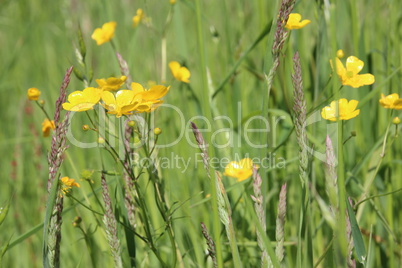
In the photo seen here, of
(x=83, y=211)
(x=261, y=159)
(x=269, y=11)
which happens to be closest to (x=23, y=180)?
(x=83, y=211)

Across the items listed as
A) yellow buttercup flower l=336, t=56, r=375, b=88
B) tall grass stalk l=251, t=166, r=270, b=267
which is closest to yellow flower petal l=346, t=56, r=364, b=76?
yellow buttercup flower l=336, t=56, r=375, b=88

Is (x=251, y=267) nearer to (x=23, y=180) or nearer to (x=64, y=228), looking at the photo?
(x=64, y=228)

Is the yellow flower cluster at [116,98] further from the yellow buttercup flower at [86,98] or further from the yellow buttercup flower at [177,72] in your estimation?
the yellow buttercup flower at [177,72]

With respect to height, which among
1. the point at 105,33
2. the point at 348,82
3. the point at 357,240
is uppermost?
the point at 105,33

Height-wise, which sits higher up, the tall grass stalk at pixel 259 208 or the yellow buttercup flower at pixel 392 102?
the yellow buttercup flower at pixel 392 102

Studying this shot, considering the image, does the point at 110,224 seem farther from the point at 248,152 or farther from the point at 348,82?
the point at 248,152

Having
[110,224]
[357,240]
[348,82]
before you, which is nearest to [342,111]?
[348,82]

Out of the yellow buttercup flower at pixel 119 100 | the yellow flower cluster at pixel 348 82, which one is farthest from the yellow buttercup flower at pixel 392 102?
the yellow buttercup flower at pixel 119 100

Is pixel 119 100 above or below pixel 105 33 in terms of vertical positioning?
below

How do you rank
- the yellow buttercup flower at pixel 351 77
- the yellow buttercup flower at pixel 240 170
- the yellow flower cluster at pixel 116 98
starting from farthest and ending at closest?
the yellow buttercup flower at pixel 240 170, the yellow buttercup flower at pixel 351 77, the yellow flower cluster at pixel 116 98

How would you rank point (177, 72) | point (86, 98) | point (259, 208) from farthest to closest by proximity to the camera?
1. point (177, 72)
2. point (86, 98)
3. point (259, 208)

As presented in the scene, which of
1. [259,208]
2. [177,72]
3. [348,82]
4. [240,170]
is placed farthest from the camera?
[177,72]

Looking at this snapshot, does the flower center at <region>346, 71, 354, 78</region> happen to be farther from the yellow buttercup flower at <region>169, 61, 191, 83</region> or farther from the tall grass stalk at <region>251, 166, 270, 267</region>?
the yellow buttercup flower at <region>169, 61, 191, 83</region>

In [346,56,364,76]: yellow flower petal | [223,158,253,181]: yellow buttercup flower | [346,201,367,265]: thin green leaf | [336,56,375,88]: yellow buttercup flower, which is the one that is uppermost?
[346,56,364,76]: yellow flower petal
